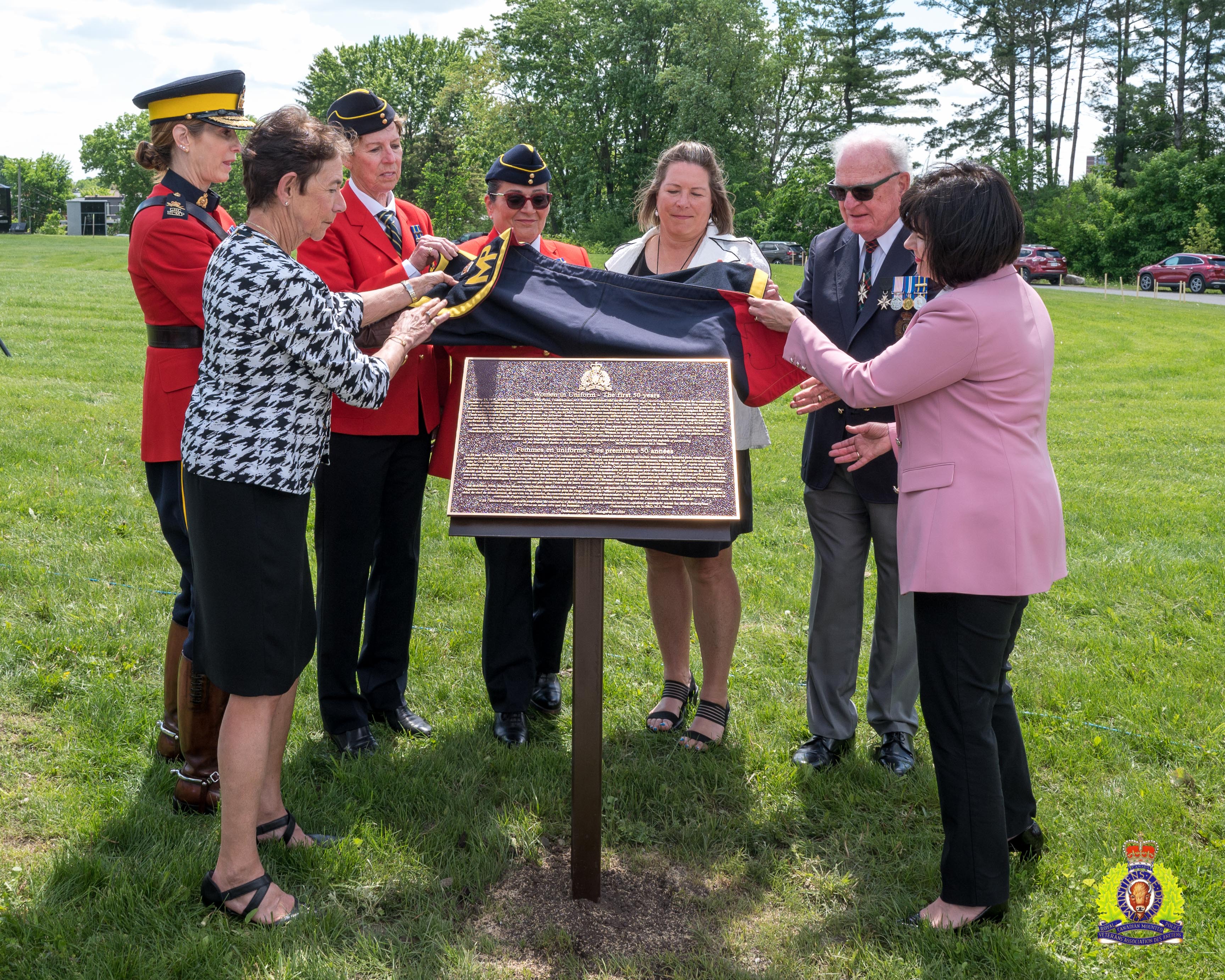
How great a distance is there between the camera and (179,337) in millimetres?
3666

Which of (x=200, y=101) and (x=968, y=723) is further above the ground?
(x=200, y=101)

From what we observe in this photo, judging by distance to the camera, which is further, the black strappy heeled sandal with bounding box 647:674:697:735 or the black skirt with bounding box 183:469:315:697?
the black strappy heeled sandal with bounding box 647:674:697:735

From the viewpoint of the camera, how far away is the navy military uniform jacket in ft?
12.7

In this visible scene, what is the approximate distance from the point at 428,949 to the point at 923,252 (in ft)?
8.41

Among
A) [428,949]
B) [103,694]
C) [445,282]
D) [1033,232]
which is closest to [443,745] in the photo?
[428,949]

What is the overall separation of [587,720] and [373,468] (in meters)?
1.47

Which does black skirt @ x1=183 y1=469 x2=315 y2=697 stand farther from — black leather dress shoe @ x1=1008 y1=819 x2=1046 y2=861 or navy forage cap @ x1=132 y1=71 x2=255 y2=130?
black leather dress shoe @ x1=1008 y1=819 x2=1046 y2=861

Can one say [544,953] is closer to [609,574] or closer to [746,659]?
[746,659]

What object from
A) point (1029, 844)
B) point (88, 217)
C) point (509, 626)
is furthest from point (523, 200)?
point (88, 217)

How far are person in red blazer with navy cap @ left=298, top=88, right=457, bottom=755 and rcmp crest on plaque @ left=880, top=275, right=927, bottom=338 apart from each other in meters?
1.71

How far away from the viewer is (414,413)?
406cm

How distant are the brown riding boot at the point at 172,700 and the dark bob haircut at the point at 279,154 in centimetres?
184

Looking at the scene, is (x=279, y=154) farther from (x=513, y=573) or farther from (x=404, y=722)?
(x=404, y=722)

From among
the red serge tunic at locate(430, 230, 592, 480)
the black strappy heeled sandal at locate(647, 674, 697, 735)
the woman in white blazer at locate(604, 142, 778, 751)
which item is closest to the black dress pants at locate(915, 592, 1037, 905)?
the woman in white blazer at locate(604, 142, 778, 751)
